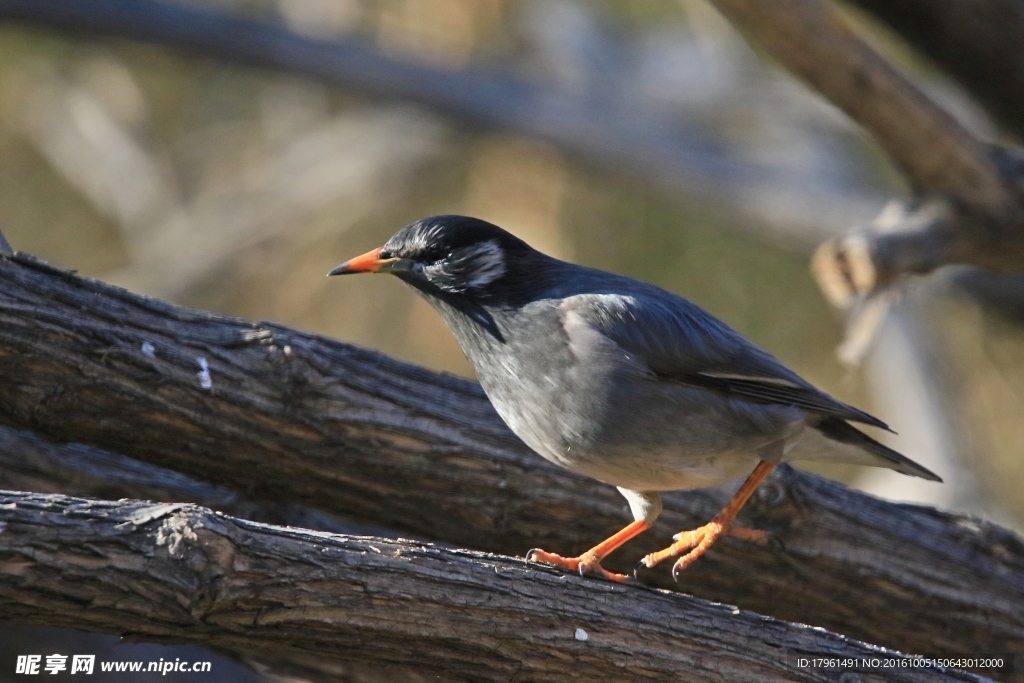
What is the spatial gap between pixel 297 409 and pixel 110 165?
26.1 ft

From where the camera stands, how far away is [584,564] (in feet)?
10.9

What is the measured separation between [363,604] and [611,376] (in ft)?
3.44

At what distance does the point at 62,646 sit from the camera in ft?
12.7

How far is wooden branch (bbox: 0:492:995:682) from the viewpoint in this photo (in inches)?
101

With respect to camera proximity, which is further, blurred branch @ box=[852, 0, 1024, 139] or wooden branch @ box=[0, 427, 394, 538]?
blurred branch @ box=[852, 0, 1024, 139]

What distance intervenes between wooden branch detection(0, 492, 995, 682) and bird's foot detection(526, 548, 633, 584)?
0.12 m

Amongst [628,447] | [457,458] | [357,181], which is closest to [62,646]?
[457,458]

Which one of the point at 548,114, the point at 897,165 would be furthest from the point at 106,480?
the point at 548,114

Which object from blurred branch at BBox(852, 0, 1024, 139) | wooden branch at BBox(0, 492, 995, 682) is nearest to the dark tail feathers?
wooden branch at BBox(0, 492, 995, 682)

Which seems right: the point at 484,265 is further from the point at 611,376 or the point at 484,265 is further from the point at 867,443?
the point at 867,443

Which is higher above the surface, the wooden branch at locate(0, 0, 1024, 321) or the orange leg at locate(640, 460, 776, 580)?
the wooden branch at locate(0, 0, 1024, 321)

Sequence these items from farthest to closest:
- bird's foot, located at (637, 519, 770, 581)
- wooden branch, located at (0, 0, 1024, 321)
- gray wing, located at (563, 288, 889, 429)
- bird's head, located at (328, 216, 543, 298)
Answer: wooden branch, located at (0, 0, 1024, 321), bird's foot, located at (637, 519, 770, 581), bird's head, located at (328, 216, 543, 298), gray wing, located at (563, 288, 889, 429)

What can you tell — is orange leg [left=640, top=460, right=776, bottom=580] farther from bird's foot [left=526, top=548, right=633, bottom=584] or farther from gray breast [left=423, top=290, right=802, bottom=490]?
bird's foot [left=526, top=548, right=633, bottom=584]

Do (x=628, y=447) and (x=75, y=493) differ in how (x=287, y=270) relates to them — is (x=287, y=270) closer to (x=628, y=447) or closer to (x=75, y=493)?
(x=75, y=493)
